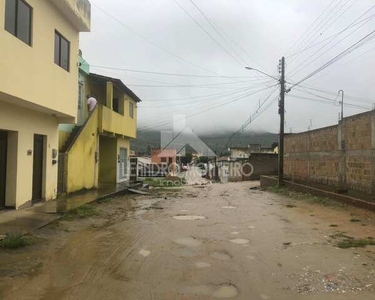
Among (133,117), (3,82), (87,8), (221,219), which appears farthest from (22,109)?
(133,117)

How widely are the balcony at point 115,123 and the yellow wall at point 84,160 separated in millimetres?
406

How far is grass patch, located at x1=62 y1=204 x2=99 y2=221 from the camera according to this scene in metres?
10.8

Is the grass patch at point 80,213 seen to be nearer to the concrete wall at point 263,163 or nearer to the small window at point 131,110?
the small window at point 131,110

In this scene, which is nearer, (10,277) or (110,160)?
(10,277)

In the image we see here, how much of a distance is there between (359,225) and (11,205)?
9.95m

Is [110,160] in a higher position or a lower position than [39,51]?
lower

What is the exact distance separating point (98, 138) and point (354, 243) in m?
15.0

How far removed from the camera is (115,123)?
22.7 meters

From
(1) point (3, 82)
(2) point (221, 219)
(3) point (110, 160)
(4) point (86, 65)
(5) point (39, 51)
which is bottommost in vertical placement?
(2) point (221, 219)

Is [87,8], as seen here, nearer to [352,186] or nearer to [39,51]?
[39,51]

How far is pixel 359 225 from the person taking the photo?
10.8 m

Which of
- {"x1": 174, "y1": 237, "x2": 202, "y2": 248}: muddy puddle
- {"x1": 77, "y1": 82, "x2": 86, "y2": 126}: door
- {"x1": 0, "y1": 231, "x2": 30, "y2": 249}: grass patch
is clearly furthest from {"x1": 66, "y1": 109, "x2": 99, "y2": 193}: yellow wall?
{"x1": 174, "y1": 237, "x2": 202, "y2": 248}: muddy puddle

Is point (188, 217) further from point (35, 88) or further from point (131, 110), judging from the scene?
point (131, 110)

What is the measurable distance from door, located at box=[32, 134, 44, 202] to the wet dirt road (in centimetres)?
326
